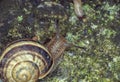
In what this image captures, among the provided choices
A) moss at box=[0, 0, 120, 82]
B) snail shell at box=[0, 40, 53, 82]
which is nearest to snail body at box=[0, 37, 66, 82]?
snail shell at box=[0, 40, 53, 82]

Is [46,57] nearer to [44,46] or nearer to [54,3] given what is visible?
[44,46]

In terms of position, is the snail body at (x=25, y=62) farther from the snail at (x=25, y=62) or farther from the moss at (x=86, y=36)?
the moss at (x=86, y=36)

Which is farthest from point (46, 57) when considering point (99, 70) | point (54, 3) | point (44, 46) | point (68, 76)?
point (54, 3)

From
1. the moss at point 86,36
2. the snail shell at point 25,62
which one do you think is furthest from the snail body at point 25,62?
the moss at point 86,36

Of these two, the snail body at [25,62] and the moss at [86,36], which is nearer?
the snail body at [25,62]

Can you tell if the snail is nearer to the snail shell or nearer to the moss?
the snail shell

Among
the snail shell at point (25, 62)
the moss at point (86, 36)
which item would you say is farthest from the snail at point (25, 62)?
the moss at point (86, 36)

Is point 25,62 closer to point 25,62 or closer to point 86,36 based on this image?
point 25,62
